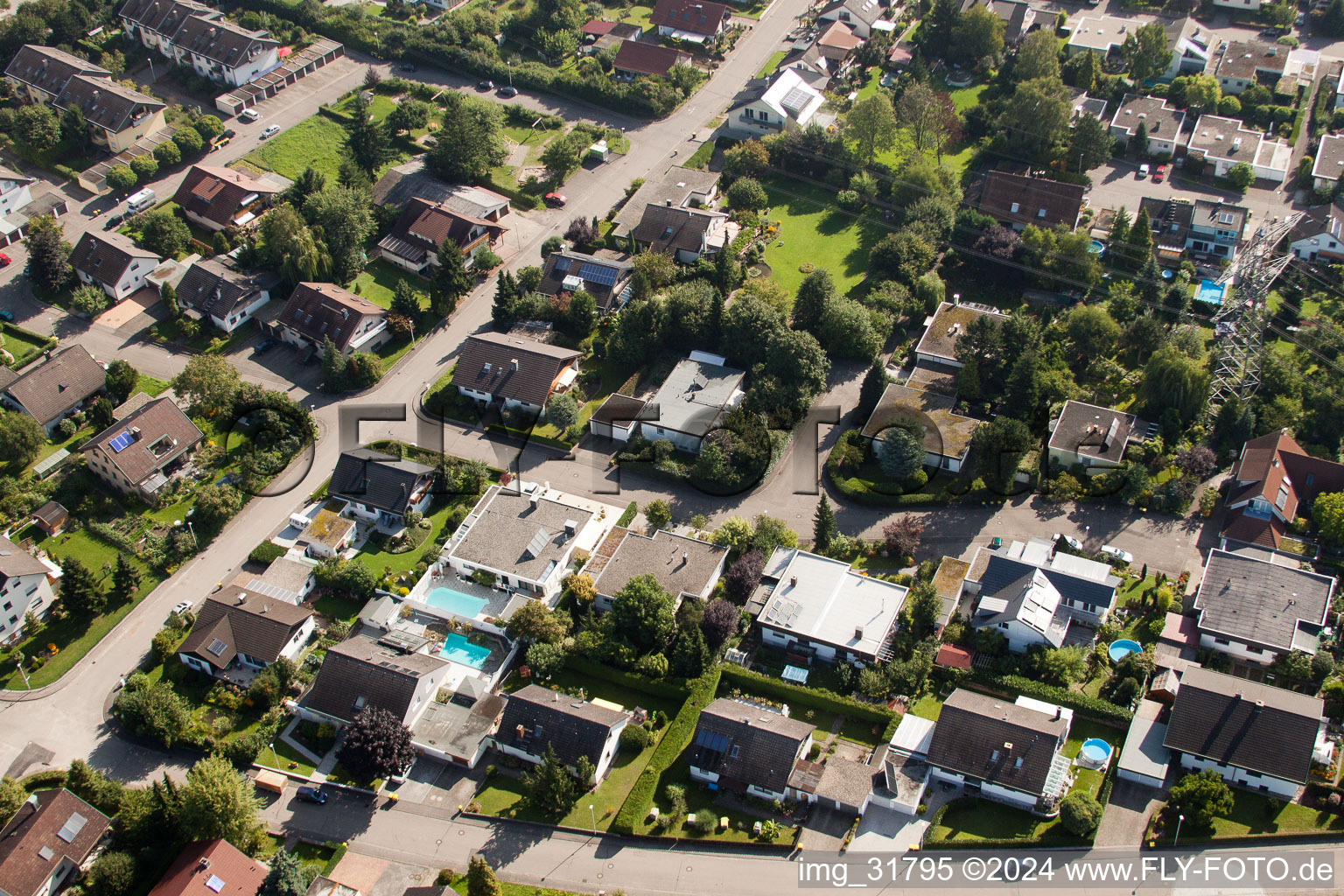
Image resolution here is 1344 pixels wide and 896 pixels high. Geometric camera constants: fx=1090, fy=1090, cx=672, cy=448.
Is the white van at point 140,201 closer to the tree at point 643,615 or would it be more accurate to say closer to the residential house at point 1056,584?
the tree at point 643,615

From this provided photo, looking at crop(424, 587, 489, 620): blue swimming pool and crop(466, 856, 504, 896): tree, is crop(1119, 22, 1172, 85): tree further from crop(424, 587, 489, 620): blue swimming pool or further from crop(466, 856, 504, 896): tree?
crop(466, 856, 504, 896): tree

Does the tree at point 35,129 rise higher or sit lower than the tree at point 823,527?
higher

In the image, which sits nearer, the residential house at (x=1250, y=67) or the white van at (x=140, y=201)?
the white van at (x=140, y=201)

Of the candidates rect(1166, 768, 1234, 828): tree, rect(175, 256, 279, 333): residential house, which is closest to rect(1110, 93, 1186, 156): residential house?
rect(1166, 768, 1234, 828): tree

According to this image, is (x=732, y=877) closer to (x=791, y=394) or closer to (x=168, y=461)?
(x=791, y=394)

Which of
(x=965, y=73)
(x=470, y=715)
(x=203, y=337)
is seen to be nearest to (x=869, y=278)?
(x=965, y=73)

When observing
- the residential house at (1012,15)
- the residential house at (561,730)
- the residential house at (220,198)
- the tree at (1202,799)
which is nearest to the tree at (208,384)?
the residential house at (220,198)

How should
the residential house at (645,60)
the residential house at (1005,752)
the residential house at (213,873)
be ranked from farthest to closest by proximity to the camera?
the residential house at (645,60) → the residential house at (1005,752) → the residential house at (213,873)
